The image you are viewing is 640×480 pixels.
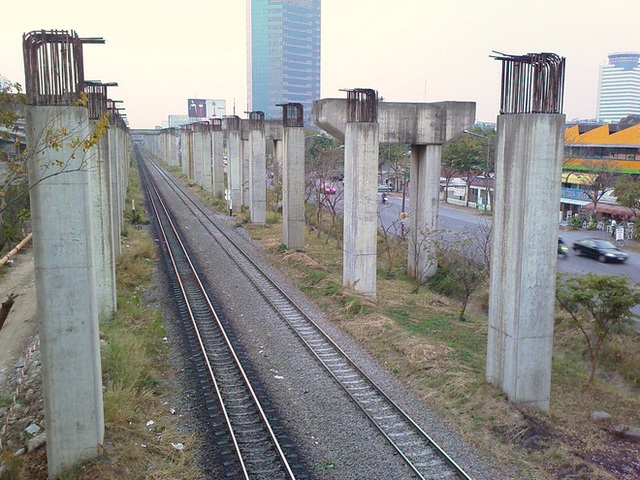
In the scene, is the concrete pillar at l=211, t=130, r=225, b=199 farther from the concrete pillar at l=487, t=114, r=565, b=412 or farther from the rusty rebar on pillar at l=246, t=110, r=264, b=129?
the concrete pillar at l=487, t=114, r=565, b=412

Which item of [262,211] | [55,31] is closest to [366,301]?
[55,31]

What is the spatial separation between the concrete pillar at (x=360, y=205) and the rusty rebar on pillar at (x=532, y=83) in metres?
6.99

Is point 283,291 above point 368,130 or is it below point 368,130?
below

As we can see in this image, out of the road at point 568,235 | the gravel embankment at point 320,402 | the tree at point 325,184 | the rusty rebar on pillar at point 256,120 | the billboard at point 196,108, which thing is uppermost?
the billboard at point 196,108

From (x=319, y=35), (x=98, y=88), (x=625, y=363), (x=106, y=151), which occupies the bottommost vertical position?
(x=625, y=363)

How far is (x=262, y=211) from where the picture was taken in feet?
116

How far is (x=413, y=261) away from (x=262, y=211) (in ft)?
44.6

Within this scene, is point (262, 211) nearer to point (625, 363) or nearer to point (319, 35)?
point (625, 363)

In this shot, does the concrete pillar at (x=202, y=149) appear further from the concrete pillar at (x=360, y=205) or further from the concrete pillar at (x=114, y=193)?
the concrete pillar at (x=360, y=205)

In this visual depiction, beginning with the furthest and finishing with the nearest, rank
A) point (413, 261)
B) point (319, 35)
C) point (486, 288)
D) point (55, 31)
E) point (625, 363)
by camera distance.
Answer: point (319, 35) → point (413, 261) → point (486, 288) → point (625, 363) → point (55, 31)

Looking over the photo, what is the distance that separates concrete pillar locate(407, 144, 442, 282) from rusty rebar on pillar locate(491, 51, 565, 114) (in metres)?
10.4

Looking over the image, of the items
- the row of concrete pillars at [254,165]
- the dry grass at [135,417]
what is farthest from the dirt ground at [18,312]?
the row of concrete pillars at [254,165]

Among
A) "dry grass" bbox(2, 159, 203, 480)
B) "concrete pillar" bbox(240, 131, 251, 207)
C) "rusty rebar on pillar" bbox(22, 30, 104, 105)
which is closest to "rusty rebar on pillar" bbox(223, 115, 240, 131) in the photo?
"concrete pillar" bbox(240, 131, 251, 207)

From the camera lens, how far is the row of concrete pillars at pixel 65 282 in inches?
324
